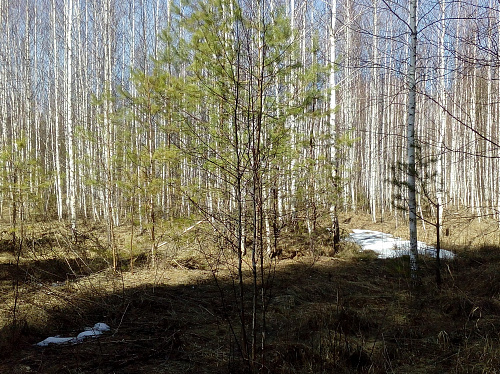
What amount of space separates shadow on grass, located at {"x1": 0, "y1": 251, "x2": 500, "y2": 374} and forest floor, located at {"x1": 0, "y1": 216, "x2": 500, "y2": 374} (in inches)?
0.5

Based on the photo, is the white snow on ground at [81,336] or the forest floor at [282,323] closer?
the forest floor at [282,323]

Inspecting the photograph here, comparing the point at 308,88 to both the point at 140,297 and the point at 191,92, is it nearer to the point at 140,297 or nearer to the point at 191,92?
the point at 191,92

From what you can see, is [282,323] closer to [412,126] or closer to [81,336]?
[81,336]

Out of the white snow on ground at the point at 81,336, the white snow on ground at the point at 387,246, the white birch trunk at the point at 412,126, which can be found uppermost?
the white birch trunk at the point at 412,126

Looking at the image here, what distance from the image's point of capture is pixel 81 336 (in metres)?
3.37

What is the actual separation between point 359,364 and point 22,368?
98.7 inches

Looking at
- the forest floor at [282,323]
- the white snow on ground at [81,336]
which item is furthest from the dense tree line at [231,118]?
the white snow on ground at [81,336]

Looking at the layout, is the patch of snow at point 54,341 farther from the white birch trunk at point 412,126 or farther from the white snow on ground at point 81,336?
the white birch trunk at point 412,126

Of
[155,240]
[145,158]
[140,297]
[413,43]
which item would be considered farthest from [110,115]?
[413,43]

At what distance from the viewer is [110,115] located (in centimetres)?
650

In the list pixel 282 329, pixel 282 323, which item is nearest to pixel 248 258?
pixel 282 323

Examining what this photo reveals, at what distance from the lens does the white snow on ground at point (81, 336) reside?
3230 millimetres

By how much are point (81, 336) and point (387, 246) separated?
7.39 meters

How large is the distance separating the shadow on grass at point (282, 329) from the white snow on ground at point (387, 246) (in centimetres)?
205
